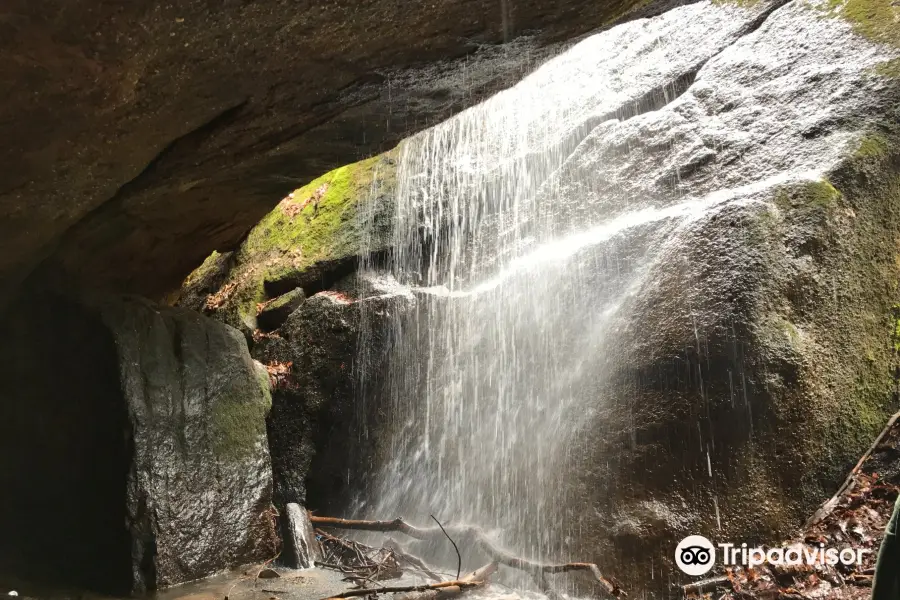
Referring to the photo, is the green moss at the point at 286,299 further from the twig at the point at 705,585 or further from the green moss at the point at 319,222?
the twig at the point at 705,585

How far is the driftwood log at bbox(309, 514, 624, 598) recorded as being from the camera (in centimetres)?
502

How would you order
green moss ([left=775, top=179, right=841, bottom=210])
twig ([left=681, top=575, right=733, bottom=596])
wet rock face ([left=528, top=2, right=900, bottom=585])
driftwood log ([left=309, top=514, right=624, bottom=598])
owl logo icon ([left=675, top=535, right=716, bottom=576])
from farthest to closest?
green moss ([left=775, top=179, right=841, bottom=210]) → driftwood log ([left=309, top=514, right=624, bottom=598]) → wet rock face ([left=528, top=2, right=900, bottom=585]) → owl logo icon ([left=675, top=535, right=716, bottom=576]) → twig ([left=681, top=575, right=733, bottom=596])

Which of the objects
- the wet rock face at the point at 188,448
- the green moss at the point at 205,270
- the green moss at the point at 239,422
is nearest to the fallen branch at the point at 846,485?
the wet rock face at the point at 188,448

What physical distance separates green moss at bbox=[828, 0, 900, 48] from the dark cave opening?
8.27m

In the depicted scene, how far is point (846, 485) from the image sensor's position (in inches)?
190

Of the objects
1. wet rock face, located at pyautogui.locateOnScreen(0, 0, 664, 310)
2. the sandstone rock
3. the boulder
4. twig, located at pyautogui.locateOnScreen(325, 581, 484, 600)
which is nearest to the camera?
wet rock face, located at pyautogui.locateOnScreen(0, 0, 664, 310)

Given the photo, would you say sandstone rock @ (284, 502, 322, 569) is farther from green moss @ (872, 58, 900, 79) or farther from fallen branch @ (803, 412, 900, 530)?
green moss @ (872, 58, 900, 79)

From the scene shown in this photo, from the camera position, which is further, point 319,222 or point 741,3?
point 319,222

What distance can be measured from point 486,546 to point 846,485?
3.19 metres

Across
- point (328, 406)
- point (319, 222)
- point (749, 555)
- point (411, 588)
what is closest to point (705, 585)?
point (749, 555)

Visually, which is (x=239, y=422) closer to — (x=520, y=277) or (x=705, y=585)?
(x=520, y=277)

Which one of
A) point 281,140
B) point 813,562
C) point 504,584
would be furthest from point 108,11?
point 813,562

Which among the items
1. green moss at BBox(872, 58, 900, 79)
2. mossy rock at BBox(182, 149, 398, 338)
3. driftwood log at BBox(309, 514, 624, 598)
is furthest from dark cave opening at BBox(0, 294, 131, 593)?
green moss at BBox(872, 58, 900, 79)

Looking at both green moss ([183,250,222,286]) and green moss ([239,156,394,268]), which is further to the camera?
green moss ([183,250,222,286])
